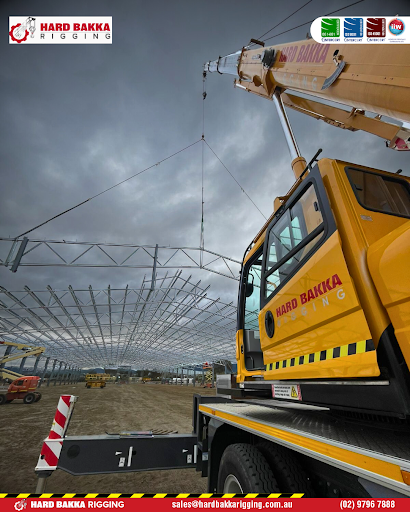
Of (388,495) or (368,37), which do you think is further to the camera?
(368,37)

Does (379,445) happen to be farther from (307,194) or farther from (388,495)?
(307,194)

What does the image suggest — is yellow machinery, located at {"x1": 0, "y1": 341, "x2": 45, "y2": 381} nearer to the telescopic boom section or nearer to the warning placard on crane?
the warning placard on crane

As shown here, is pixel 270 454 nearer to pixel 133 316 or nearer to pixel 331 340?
pixel 331 340

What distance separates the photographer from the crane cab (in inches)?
55.1

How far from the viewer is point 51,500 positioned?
169cm

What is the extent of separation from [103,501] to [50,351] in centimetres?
4358

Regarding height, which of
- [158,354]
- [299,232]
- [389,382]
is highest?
[158,354]

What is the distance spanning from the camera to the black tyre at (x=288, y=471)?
6.61 feet

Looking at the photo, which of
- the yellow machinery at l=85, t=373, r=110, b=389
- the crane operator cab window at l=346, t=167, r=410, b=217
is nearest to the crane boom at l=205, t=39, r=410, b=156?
the crane operator cab window at l=346, t=167, r=410, b=217

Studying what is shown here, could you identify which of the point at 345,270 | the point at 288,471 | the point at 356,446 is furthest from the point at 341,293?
the point at 288,471

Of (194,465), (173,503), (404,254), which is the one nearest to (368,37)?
(404,254)

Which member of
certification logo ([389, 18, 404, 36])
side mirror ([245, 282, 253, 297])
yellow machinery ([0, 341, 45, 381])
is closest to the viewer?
certification logo ([389, 18, 404, 36])

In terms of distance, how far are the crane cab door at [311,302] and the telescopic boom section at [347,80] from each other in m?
0.95

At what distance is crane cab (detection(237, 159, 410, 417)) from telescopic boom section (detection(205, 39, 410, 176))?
676 millimetres
